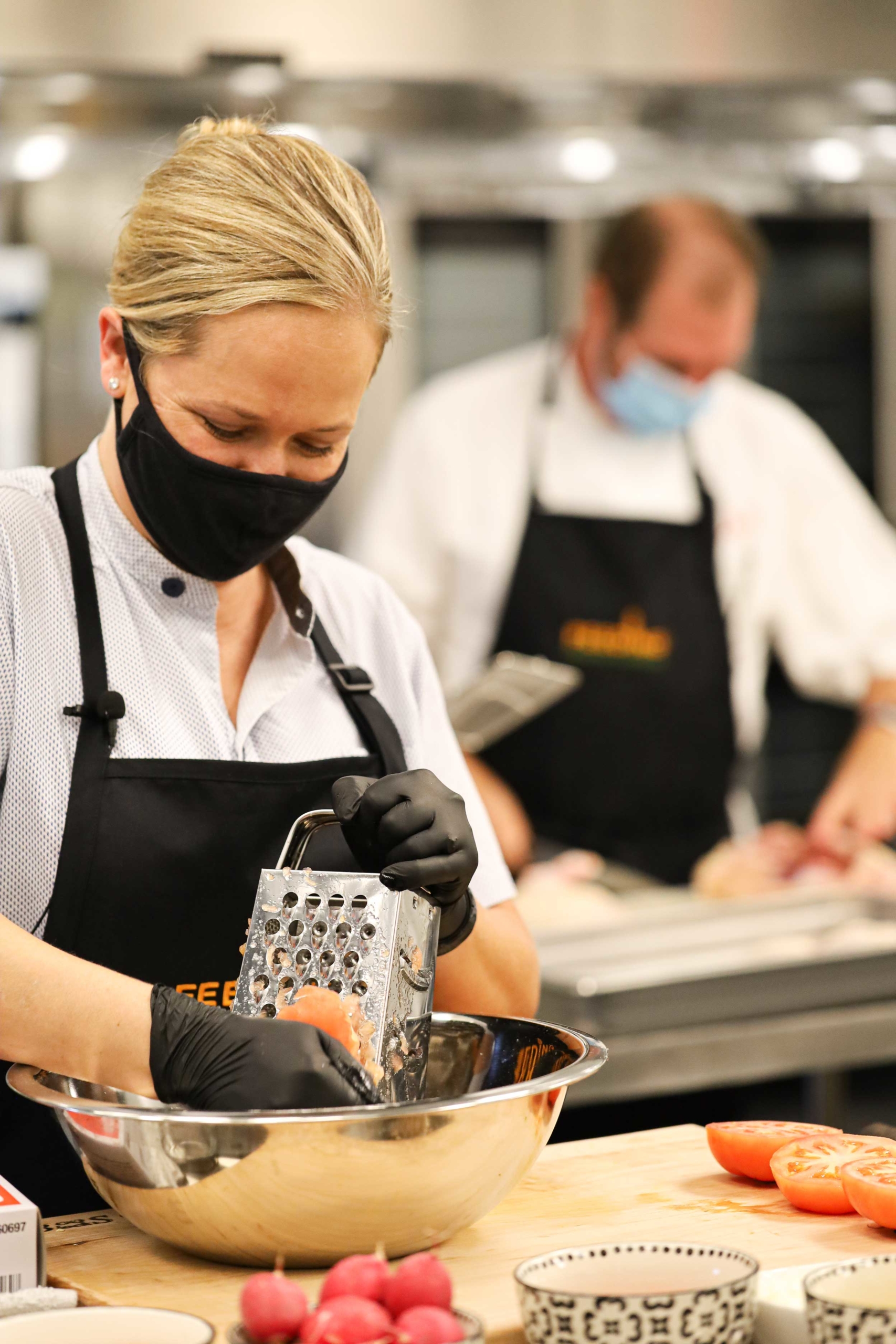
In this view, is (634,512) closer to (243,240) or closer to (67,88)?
(67,88)

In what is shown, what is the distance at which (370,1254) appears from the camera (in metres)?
1.26

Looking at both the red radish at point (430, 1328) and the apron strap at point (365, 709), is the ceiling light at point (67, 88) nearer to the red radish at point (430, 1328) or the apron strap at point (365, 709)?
the apron strap at point (365, 709)

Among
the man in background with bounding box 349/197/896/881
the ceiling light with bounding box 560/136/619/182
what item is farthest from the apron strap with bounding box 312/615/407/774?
the man in background with bounding box 349/197/896/881

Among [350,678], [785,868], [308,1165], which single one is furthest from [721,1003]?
[308,1165]

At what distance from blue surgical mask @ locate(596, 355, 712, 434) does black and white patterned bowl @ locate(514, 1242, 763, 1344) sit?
2.89 metres

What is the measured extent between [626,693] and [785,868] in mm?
539

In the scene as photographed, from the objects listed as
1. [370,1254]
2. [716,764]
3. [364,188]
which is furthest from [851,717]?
[370,1254]

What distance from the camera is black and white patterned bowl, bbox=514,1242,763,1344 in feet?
3.42

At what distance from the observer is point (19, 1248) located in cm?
122

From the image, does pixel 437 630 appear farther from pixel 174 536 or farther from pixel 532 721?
pixel 174 536

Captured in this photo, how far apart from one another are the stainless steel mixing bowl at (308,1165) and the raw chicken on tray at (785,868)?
2.25 meters

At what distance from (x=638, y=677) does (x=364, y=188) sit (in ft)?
7.68

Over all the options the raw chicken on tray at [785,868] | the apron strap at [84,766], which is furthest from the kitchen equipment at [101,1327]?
the raw chicken on tray at [785,868]

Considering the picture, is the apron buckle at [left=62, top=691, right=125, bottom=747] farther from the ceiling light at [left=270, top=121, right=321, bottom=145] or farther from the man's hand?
the man's hand
